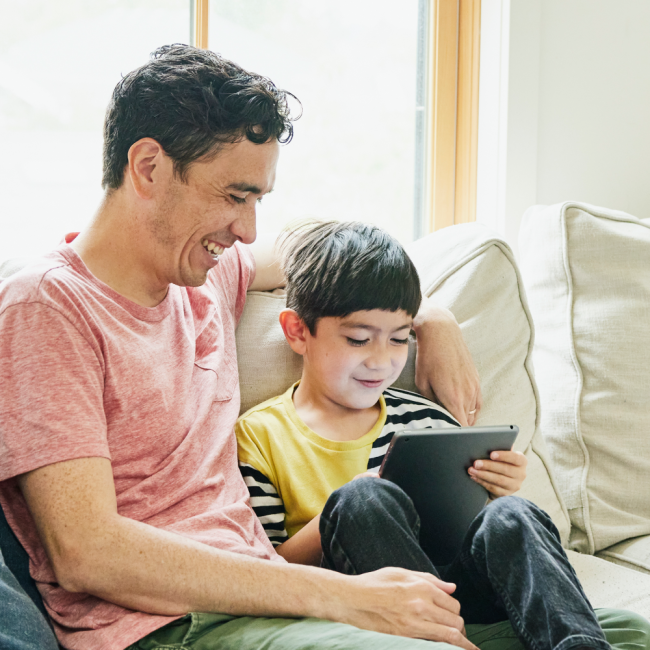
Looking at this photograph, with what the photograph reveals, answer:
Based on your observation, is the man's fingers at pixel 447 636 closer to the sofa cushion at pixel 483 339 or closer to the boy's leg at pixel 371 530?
the boy's leg at pixel 371 530

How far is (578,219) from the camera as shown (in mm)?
1573

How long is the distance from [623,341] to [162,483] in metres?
1.01

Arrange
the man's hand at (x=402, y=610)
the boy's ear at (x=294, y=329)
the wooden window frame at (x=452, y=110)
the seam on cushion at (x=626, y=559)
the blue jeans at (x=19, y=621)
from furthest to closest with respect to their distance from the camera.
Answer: the wooden window frame at (x=452, y=110)
the seam on cushion at (x=626, y=559)
the boy's ear at (x=294, y=329)
the man's hand at (x=402, y=610)
the blue jeans at (x=19, y=621)

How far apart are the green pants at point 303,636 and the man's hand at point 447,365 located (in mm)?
423

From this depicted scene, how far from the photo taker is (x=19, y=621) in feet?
2.57

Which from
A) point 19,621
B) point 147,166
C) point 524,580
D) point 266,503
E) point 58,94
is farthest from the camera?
point 58,94

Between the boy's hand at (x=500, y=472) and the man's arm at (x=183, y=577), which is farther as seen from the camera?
the boy's hand at (x=500, y=472)

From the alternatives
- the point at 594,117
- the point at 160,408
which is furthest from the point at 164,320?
the point at 594,117

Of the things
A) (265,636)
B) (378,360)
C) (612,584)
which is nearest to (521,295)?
(378,360)

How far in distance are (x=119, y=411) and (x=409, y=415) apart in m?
0.52

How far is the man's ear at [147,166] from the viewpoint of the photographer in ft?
3.26

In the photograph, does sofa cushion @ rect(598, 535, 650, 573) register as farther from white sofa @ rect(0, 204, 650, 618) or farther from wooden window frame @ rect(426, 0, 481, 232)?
wooden window frame @ rect(426, 0, 481, 232)


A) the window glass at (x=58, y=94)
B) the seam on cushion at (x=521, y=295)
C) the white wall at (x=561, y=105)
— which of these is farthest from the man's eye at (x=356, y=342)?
the white wall at (x=561, y=105)

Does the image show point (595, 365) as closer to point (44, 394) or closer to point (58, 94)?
point (44, 394)
